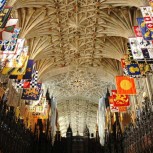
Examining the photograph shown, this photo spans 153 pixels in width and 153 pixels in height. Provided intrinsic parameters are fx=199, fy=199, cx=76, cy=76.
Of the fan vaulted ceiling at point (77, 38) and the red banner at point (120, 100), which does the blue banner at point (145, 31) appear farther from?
the red banner at point (120, 100)

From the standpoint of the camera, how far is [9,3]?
14.7 meters

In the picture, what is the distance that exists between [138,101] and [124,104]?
2199 millimetres

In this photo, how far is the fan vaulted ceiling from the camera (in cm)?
1909

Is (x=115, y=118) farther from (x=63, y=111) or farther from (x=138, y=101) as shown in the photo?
(x=63, y=111)

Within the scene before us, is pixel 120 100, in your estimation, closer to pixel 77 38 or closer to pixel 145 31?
pixel 77 38

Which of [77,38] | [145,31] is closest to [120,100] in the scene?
[77,38]

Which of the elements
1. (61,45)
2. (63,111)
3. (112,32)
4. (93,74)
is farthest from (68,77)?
(63,111)

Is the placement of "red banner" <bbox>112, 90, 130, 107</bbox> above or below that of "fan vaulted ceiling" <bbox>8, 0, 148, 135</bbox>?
below

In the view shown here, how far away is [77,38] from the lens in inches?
934

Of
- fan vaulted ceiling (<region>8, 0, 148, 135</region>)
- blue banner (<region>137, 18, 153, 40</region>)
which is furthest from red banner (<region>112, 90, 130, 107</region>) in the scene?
blue banner (<region>137, 18, 153, 40</region>)

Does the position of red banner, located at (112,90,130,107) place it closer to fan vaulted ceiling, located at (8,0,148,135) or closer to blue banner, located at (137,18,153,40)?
fan vaulted ceiling, located at (8,0,148,135)

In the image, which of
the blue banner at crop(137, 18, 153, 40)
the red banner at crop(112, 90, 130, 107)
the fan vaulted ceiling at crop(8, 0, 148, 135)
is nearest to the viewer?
the blue banner at crop(137, 18, 153, 40)

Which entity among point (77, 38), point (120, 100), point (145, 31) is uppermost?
point (77, 38)

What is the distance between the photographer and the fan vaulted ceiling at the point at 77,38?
752 inches
